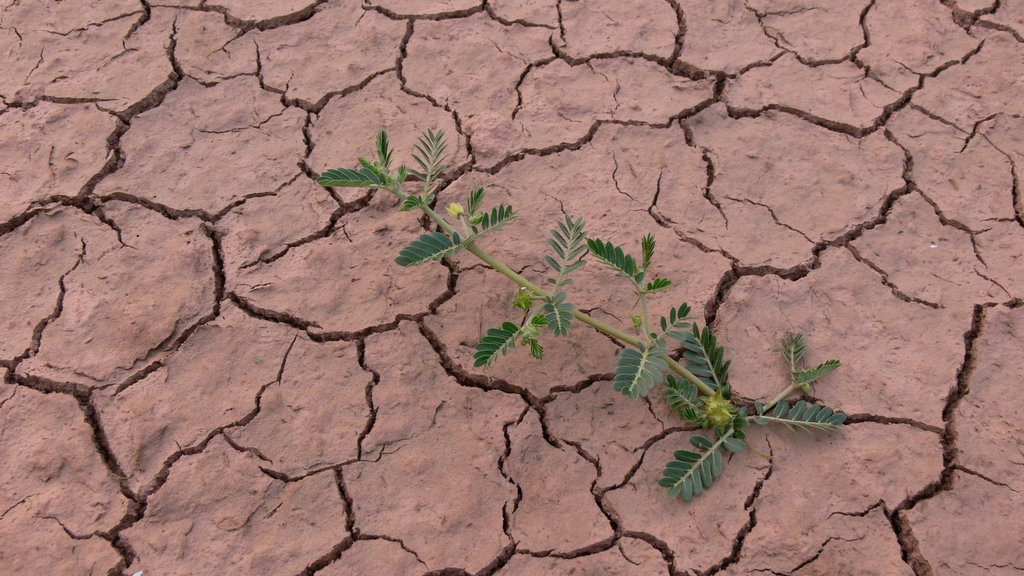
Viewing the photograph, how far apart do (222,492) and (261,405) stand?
278mm

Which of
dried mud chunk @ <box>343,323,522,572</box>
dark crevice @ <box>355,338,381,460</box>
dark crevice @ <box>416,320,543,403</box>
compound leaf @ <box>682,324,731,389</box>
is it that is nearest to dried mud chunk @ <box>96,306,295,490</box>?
dark crevice @ <box>355,338,381,460</box>

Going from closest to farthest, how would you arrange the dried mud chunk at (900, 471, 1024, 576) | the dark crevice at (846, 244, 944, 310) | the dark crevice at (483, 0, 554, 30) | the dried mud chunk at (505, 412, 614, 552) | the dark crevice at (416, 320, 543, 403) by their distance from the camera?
1. the dried mud chunk at (900, 471, 1024, 576)
2. the dried mud chunk at (505, 412, 614, 552)
3. the dark crevice at (416, 320, 543, 403)
4. the dark crevice at (846, 244, 944, 310)
5. the dark crevice at (483, 0, 554, 30)

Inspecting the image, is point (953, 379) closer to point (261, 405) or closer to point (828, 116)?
point (828, 116)

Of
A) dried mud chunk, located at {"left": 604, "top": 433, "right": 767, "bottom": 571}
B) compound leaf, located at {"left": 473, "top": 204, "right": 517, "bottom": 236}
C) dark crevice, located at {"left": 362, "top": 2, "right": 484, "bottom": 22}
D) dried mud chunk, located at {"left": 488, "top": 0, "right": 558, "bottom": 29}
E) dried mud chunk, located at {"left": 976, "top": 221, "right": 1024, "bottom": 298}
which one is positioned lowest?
dried mud chunk, located at {"left": 604, "top": 433, "right": 767, "bottom": 571}

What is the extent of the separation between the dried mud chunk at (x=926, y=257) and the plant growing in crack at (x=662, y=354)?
18.8 inches

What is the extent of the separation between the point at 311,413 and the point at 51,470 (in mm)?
756

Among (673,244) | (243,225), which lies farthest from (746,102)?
(243,225)

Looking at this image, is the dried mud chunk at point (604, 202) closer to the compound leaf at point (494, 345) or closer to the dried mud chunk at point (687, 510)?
the compound leaf at point (494, 345)

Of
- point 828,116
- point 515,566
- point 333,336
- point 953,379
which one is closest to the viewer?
point 515,566

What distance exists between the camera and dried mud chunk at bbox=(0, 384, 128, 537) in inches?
88.6

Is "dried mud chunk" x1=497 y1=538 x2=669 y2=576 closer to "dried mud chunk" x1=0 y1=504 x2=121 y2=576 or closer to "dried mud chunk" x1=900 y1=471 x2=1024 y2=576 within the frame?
"dried mud chunk" x1=900 y1=471 x2=1024 y2=576

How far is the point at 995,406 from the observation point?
235 centimetres

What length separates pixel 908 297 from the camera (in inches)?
102

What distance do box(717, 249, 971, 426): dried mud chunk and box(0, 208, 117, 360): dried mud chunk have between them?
2.18m
